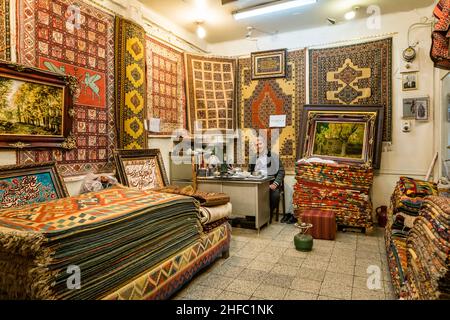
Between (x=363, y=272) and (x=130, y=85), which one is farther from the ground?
(x=130, y=85)

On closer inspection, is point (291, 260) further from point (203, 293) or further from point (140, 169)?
point (140, 169)

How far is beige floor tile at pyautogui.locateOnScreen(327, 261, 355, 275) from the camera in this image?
9.27ft

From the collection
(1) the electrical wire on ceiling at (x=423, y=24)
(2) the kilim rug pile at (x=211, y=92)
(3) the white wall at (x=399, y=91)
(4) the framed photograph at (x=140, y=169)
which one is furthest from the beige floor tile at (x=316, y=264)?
(1) the electrical wire on ceiling at (x=423, y=24)

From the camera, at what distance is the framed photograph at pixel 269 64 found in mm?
5125

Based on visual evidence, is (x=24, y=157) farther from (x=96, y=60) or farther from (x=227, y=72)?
(x=227, y=72)

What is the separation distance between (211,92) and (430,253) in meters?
4.45

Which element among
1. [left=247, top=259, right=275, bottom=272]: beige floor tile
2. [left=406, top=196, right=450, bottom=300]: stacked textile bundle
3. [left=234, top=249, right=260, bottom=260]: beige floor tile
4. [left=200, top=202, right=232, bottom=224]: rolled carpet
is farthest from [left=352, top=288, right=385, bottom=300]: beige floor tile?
[left=200, top=202, right=232, bottom=224]: rolled carpet

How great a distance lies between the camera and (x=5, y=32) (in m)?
2.47

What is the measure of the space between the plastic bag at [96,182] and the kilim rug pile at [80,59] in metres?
0.12

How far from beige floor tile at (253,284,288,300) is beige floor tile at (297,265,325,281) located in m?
0.35

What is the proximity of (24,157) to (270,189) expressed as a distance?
3223 mm

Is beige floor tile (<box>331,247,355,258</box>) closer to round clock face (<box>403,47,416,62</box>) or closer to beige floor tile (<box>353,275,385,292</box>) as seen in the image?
beige floor tile (<box>353,275,385,292</box>)

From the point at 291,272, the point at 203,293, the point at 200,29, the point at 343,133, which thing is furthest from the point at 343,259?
the point at 200,29
